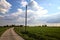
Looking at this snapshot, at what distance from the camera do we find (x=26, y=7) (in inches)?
1715
